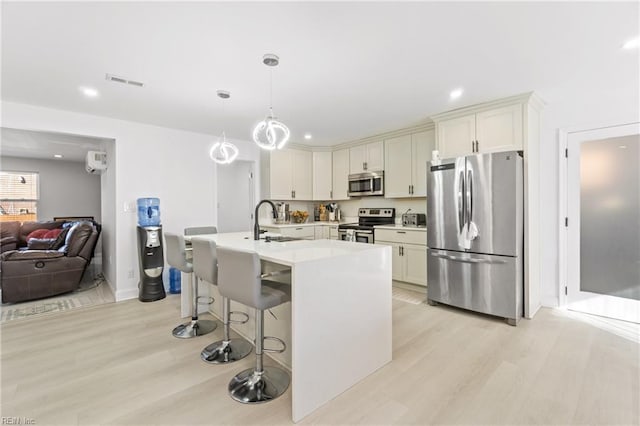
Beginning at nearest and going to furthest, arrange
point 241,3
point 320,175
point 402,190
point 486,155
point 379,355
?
point 241,3
point 379,355
point 486,155
point 402,190
point 320,175

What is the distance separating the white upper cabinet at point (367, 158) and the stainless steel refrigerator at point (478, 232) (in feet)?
4.87

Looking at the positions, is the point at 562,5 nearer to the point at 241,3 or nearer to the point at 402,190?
the point at 241,3

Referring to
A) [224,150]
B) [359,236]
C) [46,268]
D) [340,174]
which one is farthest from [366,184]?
[46,268]

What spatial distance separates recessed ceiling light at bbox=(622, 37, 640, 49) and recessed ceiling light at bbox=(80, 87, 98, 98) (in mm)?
4627

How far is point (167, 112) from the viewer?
145 inches

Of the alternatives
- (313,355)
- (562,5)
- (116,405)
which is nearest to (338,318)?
(313,355)

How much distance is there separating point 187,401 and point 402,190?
387cm

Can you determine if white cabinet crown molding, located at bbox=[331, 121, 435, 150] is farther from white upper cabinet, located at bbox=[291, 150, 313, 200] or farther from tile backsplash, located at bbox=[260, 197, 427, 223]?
tile backsplash, located at bbox=[260, 197, 427, 223]

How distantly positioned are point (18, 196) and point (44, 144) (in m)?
2.30

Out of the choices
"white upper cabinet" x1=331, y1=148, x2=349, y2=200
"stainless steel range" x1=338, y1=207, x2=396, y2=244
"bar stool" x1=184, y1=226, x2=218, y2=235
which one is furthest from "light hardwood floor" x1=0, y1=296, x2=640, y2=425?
"white upper cabinet" x1=331, y1=148, x2=349, y2=200

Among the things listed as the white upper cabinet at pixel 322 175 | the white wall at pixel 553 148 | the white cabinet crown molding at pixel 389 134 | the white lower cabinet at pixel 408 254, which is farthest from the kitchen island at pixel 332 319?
the white upper cabinet at pixel 322 175

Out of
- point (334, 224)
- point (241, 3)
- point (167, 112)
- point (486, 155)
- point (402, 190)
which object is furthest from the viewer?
point (334, 224)

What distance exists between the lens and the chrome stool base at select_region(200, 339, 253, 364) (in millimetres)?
2371

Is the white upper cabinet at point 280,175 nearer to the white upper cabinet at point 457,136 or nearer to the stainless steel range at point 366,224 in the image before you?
the stainless steel range at point 366,224
